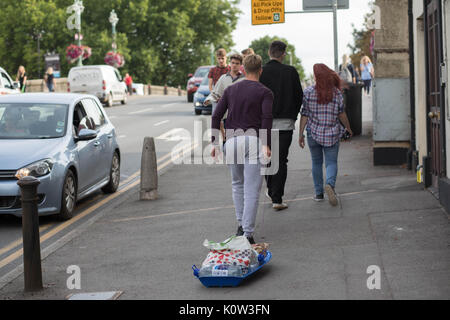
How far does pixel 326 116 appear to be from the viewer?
9570mm

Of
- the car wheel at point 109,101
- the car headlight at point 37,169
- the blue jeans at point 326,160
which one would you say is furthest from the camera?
the car wheel at point 109,101

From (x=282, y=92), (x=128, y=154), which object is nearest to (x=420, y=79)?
(x=282, y=92)

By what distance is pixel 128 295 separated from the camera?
20.1 feet

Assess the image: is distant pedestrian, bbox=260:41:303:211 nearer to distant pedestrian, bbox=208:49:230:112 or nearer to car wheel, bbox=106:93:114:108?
distant pedestrian, bbox=208:49:230:112

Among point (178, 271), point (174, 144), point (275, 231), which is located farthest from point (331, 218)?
point (174, 144)

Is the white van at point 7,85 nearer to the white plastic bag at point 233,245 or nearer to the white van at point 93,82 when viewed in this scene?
the white van at point 93,82

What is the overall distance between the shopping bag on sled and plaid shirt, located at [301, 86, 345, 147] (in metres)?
3.30

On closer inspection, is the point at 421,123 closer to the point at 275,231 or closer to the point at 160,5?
the point at 275,231

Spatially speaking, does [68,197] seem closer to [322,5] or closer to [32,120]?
[32,120]

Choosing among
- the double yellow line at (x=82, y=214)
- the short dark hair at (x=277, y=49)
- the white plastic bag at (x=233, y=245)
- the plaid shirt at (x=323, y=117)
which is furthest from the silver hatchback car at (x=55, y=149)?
the white plastic bag at (x=233, y=245)

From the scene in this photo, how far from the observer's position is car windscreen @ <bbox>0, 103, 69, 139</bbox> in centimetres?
1023

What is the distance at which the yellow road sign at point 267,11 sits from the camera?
59.1 ft

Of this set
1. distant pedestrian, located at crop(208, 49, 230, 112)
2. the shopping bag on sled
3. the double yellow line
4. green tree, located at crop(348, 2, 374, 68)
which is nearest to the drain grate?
the shopping bag on sled

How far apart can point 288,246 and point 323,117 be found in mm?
2435
